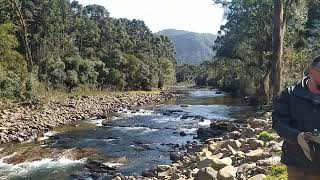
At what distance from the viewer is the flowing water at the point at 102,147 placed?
1559 centimetres

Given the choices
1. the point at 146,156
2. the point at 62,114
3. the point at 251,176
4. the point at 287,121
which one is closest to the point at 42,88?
the point at 62,114

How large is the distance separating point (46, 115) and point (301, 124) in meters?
27.2

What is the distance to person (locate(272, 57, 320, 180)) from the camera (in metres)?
3.81

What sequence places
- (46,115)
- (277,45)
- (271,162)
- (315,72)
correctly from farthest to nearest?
1. (46,115)
2. (277,45)
3. (271,162)
4. (315,72)

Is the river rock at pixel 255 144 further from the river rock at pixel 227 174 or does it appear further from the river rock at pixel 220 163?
the river rock at pixel 227 174

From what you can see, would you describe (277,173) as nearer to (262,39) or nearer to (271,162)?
(271,162)

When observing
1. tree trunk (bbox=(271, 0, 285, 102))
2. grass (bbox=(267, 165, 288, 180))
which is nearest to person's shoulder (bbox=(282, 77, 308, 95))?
grass (bbox=(267, 165, 288, 180))

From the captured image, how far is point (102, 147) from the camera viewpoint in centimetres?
1994

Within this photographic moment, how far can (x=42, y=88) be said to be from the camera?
37531 millimetres

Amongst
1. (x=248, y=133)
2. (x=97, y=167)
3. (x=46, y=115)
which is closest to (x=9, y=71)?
(x=46, y=115)

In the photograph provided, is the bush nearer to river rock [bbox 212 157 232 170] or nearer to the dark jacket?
river rock [bbox 212 157 232 170]

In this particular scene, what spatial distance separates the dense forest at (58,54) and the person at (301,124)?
28.4 metres

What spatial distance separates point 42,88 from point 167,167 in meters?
26.1

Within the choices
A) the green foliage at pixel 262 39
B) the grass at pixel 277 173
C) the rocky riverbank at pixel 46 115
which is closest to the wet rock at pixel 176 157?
the grass at pixel 277 173
